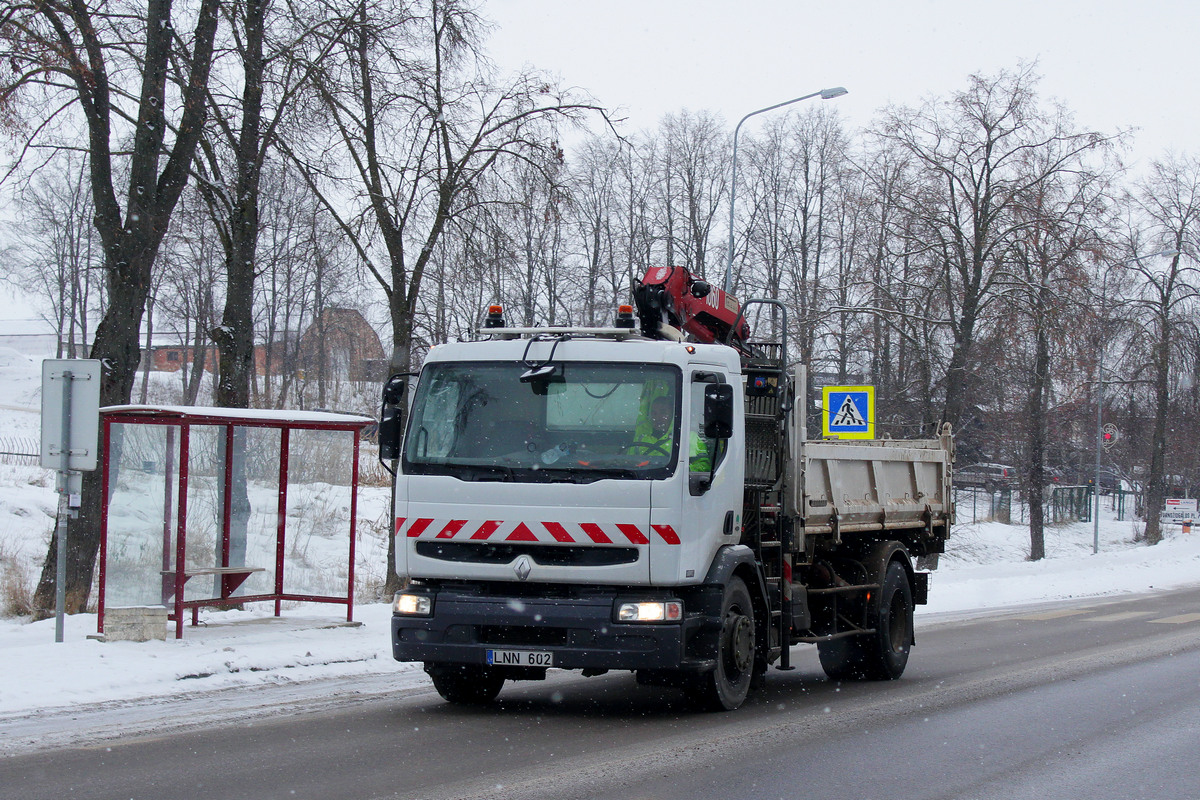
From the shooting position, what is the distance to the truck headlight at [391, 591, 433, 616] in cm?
807

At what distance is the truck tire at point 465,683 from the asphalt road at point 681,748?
0.13m

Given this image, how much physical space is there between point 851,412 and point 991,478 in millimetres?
27645

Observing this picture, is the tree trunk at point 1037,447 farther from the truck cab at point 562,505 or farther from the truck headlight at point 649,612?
the truck headlight at point 649,612

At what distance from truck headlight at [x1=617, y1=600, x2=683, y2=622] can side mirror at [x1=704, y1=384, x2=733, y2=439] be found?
1.15 m

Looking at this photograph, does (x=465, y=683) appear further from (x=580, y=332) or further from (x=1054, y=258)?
(x=1054, y=258)

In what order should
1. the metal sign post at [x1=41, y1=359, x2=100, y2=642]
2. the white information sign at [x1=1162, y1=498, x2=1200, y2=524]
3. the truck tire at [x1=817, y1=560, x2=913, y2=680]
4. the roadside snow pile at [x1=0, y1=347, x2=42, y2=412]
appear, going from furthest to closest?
the roadside snow pile at [x1=0, y1=347, x2=42, y2=412] → the white information sign at [x1=1162, y1=498, x2=1200, y2=524] → the truck tire at [x1=817, y1=560, x2=913, y2=680] → the metal sign post at [x1=41, y1=359, x2=100, y2=642]

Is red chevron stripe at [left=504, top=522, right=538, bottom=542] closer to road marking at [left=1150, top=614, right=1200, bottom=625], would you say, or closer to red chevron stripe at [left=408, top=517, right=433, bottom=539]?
red chevron stripe at [left=408, top=517, right=433, bottom=539]

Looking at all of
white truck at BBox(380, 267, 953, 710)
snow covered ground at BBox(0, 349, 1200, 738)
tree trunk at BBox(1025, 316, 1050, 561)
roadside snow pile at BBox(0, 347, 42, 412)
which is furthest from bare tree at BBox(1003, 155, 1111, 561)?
roadside snow pile at BBox(0, 347, 42, 412)

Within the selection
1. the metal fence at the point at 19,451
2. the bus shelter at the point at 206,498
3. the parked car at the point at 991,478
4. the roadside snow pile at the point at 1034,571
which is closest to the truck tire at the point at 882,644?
the bus shelter at the point at 206,498

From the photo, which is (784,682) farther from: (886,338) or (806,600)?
(886,338)

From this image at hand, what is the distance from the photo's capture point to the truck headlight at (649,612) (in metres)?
7.77

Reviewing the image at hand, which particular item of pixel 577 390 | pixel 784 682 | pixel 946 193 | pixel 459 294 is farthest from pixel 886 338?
pixel 577 390

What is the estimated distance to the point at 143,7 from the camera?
14.0 metres

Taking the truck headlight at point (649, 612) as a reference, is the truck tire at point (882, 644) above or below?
below
